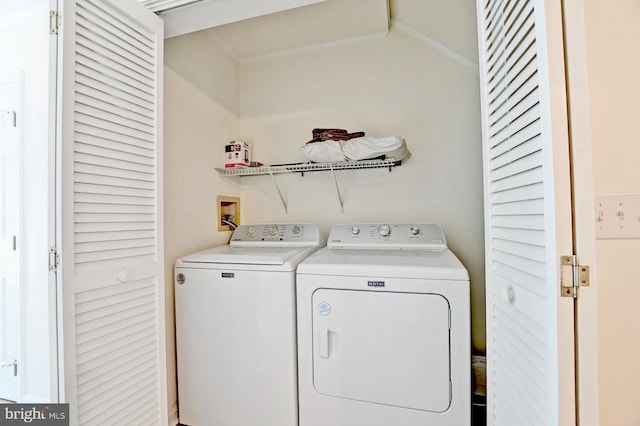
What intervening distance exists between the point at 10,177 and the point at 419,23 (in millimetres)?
2564

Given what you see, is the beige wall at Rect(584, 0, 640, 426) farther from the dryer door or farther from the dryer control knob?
the dryer control knob

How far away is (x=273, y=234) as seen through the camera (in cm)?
215

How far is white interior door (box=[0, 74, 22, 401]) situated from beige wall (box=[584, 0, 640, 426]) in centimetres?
218

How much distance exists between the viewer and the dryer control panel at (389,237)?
73.5 inches

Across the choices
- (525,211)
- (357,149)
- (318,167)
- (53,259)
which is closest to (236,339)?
(53,259)

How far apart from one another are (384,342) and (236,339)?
819 mm

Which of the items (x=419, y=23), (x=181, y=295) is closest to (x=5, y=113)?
(x=181, y=295)

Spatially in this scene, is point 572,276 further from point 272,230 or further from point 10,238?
point 10,238

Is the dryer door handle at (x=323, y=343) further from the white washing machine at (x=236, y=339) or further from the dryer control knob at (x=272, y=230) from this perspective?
the dryer control knob at (x=272, y=230)

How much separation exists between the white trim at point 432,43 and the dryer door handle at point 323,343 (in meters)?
2.08

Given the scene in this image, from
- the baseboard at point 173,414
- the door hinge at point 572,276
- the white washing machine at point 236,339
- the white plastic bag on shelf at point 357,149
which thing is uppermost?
the white plastic bag on shelf at point 357,149

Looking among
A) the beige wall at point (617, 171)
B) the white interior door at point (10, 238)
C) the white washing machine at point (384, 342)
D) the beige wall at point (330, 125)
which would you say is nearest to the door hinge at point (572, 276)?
the beige wall at point (617, 171)

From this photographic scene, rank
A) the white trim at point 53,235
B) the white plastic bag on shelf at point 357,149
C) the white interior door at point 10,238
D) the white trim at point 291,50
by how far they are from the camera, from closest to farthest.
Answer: the white trim at point 53,235, the white interior door at point 10,238, the white plastic bag on shelf at point 357,149, the white trim at point 291,50

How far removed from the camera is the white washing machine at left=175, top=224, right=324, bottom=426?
1479 mm
